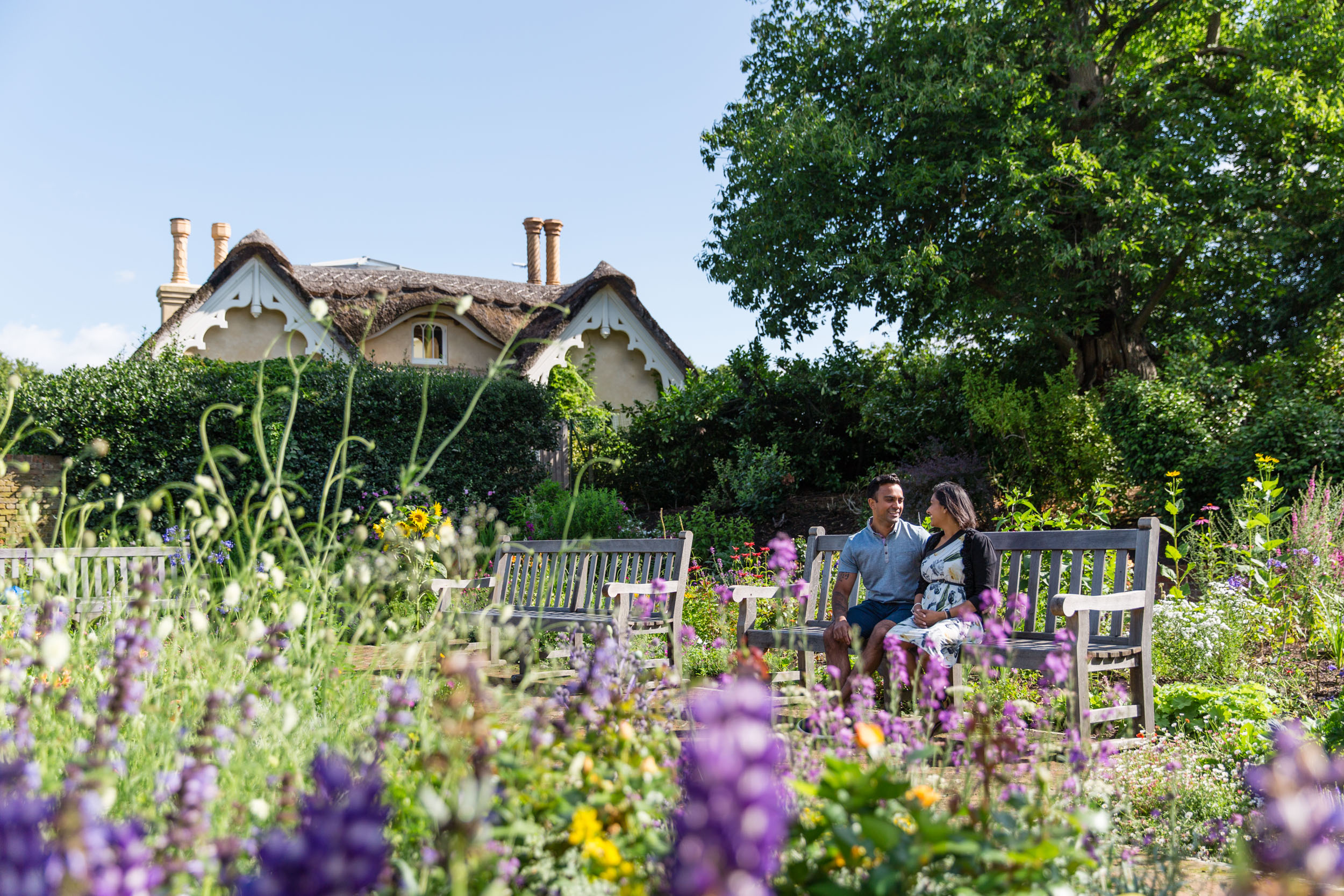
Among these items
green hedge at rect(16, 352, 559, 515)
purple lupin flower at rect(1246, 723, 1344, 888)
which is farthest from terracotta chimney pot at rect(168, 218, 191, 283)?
purple lupin flower at rect(1246, 723, 1344, 888)

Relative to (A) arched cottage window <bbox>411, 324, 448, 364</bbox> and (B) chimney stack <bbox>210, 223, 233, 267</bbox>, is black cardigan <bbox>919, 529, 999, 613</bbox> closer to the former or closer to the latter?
(A) arched cottage window <bbox>411, 324, 448, 364</bbox>

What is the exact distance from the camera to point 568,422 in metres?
13.9

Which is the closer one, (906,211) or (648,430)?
(906,211)

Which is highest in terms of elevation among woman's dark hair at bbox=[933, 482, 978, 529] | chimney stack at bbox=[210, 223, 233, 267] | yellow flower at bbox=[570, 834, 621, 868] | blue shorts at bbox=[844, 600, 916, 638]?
chimney stack at bbox=[210, 223, 233, 267]

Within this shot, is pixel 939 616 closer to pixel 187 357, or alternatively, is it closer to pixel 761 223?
pixel 761 223

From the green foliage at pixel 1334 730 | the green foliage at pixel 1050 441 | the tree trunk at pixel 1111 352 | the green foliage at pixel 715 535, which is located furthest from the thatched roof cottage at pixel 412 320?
the green foliage at pixel 1334 730

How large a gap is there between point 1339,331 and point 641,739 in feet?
40.7

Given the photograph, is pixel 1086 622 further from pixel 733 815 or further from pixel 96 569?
pixel 96 569

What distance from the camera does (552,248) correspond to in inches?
938

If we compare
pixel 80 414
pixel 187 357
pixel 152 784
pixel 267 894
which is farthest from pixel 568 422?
pixel 267 894

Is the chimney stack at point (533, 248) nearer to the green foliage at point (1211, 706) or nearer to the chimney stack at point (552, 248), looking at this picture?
the chimney stack at point (552, 248)

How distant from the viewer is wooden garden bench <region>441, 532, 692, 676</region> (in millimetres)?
5180

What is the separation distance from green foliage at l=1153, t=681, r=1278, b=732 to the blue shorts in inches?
46.6

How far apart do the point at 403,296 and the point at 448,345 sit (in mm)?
1300
